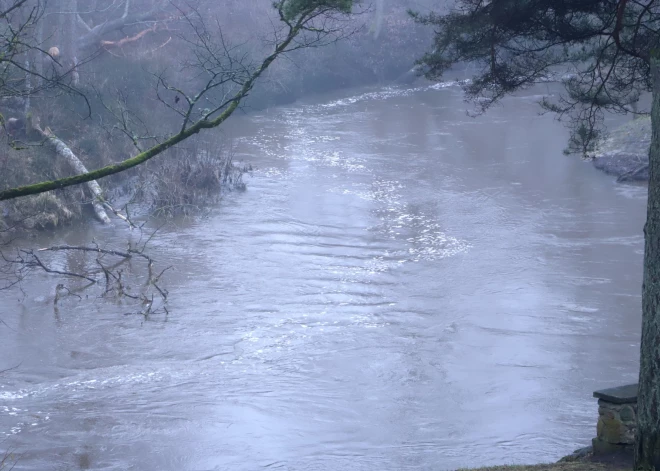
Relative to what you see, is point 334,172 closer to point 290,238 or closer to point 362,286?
point 290,238

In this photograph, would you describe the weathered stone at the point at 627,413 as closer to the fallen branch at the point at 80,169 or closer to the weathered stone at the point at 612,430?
the weathered stone at the point at 612,430

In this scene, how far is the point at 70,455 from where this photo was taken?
897cm

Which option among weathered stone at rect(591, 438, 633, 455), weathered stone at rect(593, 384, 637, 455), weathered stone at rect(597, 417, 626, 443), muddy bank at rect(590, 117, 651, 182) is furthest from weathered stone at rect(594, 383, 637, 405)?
muddy bank at rect(590, 117, 651, 182)

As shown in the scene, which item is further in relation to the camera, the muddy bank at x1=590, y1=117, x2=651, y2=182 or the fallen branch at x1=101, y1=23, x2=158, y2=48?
the fallen branch at x1=101, y1=23, x2=158, y2=48

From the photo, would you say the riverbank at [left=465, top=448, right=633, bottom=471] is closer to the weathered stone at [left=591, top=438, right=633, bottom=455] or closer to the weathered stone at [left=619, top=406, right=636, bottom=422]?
the weathered stone at [left=591, top=438, right=633, bottom=455]

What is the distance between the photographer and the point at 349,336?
484 inches

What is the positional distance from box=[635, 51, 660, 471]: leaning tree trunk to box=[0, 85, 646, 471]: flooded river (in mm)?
3724

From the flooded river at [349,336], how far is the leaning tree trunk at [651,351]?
12.2 ft

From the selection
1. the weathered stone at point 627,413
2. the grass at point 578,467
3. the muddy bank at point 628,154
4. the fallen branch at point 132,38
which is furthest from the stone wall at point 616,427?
the fallen branch at point 132,38

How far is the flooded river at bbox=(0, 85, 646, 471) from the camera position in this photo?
367 inches

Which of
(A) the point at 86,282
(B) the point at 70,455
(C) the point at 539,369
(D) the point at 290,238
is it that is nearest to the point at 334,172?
(D) the point at 290,238

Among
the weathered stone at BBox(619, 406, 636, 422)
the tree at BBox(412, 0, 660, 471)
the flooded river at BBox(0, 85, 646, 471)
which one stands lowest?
the flooded river at BBox(0, 85, 646, 471)

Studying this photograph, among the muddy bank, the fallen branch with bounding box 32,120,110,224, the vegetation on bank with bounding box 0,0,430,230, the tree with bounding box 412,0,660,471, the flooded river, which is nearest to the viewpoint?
the tree with bounding box 412,0,660,471

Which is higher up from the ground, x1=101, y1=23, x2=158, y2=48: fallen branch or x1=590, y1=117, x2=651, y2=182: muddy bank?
x1=101, y1=23, x2=158, y2=48: fallen branch
